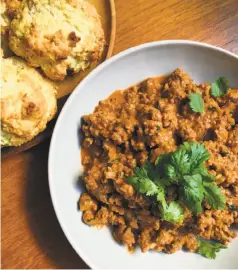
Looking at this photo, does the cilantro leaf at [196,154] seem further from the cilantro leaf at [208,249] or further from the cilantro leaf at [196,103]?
the cilantro leaf at [208,249]

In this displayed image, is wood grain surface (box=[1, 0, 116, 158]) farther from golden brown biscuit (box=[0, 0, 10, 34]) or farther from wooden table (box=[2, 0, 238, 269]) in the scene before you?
golden brown biscuit (box=[0, 0, 10, 34])

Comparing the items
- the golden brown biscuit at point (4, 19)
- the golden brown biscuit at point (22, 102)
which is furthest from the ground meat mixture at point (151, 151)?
the golden brown biscuit at point (4, 19)

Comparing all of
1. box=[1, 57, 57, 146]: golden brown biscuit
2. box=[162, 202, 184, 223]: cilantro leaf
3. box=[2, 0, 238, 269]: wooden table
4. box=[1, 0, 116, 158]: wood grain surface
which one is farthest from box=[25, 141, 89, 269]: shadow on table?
box=[162, 202, 184, 223]: cilantro leaf

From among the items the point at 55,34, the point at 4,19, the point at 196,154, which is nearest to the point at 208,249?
the point at 196,154

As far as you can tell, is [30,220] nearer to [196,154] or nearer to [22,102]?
[22,102]

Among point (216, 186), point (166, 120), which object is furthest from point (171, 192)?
point (166, 120)
